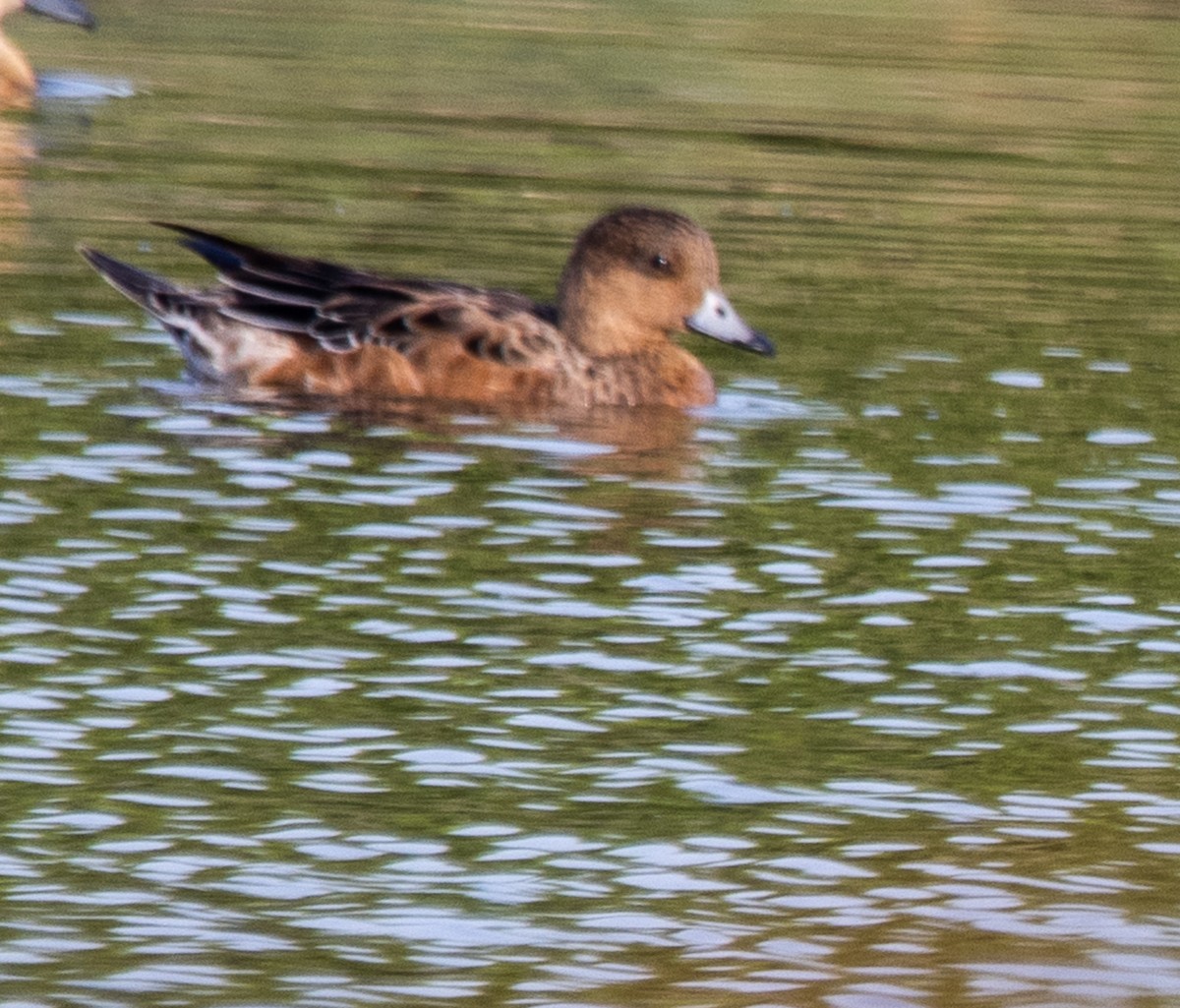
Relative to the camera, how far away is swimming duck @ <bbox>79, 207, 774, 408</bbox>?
37.3 ft

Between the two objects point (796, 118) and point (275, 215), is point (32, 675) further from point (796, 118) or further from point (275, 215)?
point (796, 118)

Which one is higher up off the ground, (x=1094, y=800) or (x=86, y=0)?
(x=86, y=0)

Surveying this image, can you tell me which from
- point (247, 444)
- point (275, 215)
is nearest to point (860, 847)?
point (247, 444)

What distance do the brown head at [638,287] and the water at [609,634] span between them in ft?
1.44

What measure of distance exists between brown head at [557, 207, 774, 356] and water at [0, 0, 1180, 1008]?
0.44 metres

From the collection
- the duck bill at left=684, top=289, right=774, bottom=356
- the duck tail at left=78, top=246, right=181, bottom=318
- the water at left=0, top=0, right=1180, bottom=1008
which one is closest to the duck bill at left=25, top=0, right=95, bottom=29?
the water at left=0, top=0, right=1180, bottom=1008

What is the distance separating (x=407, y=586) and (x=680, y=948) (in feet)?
9.35

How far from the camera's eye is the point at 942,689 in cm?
768

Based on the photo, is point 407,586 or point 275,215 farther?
point 275,215

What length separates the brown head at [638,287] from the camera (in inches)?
464

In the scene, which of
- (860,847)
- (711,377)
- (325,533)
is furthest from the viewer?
(711,377)

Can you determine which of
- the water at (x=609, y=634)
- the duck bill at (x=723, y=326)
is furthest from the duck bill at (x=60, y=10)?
→ the duck bill at (x=723, y=326)

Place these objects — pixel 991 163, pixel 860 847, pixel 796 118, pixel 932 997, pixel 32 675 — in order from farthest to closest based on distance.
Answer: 1. pixel 796 118
2. pixel 991 163
3. pixel 32 675
4. pixel 860 847
5. pixel 932 997

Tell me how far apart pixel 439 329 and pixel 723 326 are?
1142 millimetres
